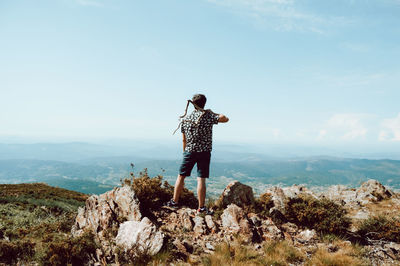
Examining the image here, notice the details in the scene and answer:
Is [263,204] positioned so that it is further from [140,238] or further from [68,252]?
[68,252]

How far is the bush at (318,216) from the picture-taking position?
6.84m

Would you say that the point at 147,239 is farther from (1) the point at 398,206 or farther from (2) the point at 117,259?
(1) the point at 398,206

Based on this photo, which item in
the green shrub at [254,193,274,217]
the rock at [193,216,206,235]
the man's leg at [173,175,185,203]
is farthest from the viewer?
the green shrub at [254,193,274,217]

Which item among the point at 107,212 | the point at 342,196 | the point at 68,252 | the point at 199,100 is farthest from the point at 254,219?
the point at 342,196

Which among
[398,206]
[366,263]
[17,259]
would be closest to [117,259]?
[17,259]

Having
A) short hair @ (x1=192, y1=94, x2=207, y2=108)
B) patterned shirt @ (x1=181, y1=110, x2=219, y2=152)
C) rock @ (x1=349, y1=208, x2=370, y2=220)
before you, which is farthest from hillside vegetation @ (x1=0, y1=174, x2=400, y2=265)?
short hair @ (x1=192, y1=94, x2=207, y2=108)

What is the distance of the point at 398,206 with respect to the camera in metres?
8.96

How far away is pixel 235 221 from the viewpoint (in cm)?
645

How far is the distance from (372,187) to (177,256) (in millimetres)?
10703

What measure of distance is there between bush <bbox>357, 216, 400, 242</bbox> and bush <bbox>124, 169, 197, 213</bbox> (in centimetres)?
572

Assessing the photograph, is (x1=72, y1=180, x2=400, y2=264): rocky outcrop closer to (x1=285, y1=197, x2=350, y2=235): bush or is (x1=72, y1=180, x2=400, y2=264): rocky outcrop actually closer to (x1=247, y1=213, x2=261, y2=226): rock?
(x1=247, y1=213, x2=261, y2=226): rock

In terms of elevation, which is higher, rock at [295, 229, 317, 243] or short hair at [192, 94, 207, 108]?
short hair at [192, 94, 207, 108]

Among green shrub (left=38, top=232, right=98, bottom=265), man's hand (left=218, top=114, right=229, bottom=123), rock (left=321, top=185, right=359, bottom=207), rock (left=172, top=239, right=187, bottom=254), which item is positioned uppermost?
man's hand (left=218, top=114, right=229, bottom=123)

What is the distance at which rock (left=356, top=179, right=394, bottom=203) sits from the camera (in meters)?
9.82
